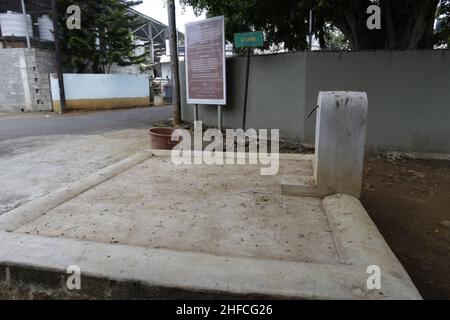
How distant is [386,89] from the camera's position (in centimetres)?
627

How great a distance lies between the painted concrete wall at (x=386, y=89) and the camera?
610 cm

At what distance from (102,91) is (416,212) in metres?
13.5

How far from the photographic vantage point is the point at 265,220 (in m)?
2.90

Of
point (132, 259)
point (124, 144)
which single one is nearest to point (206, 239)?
point (132, 259)

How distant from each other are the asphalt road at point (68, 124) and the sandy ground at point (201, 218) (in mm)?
5900

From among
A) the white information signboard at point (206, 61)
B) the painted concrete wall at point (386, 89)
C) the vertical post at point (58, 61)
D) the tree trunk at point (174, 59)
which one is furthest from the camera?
the vertical post at point (58, 61)

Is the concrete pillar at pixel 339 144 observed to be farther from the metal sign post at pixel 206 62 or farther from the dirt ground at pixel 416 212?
the metal sign post at pixel 206 62

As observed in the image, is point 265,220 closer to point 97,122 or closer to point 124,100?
point 97,122

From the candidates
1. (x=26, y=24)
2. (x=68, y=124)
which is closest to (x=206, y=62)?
(x=68, y=124)

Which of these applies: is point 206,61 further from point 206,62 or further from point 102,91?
point 102,91

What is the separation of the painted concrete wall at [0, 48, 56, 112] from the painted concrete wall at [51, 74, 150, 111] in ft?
1.61

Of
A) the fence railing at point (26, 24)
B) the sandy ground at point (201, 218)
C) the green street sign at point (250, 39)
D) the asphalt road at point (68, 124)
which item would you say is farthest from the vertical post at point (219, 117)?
the fence railing at point (26, 24)

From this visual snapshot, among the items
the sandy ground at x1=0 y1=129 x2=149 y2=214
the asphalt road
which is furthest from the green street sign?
the asphalt road

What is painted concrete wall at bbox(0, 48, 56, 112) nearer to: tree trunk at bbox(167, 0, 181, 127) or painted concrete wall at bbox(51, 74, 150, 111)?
painted concrete wall at bbox(51, 74, 150, 111)
